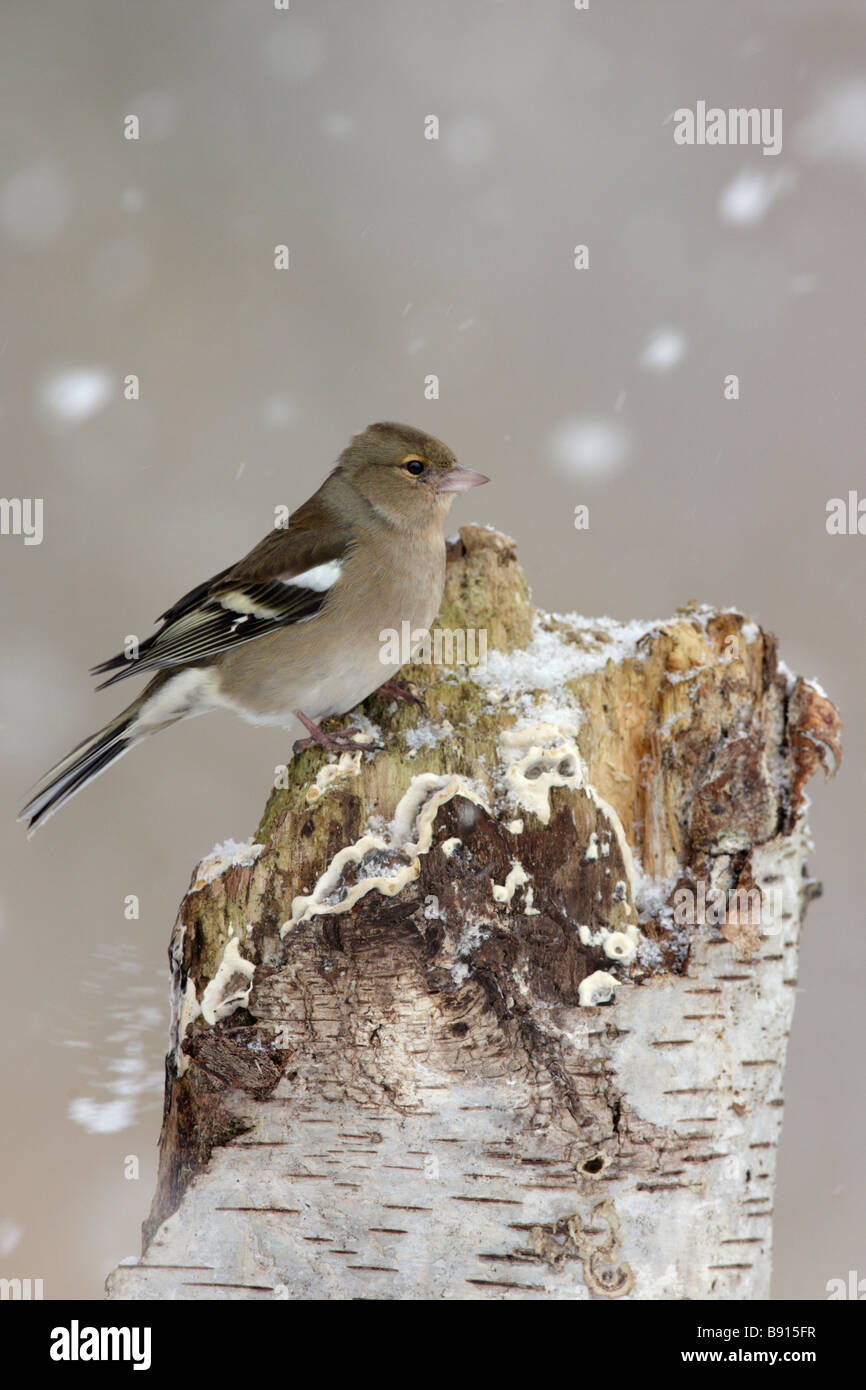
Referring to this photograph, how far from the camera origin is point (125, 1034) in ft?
10.4

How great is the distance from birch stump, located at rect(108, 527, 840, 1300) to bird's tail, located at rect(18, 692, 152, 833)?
60cm

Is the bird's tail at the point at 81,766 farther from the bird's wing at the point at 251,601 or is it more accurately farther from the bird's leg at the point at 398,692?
the bird's leg at the point at 398,692

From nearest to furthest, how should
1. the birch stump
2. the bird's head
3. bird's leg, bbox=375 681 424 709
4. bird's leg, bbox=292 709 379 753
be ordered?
the birch stump < bird's leg, bbox=292 709 379 753 < bird's leg, bbox=375 681 424 709 < the bird's head

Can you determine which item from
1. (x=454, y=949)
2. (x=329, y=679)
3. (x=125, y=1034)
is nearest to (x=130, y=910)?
(x=125, y=1034)

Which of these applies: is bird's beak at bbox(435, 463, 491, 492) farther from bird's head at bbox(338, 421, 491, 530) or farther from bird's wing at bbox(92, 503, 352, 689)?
bird's wing at bbox(92, 503, 352, 689)

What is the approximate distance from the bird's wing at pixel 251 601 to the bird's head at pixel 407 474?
139mm

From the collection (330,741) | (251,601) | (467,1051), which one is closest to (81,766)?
(251,601)

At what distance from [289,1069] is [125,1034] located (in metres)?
1.40

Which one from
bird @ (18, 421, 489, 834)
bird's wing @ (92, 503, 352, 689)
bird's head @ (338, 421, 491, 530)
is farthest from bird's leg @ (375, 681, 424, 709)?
bird's head @ (338, 421, 491, 530)

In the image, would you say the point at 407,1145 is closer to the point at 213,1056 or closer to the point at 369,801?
the point at 213,1056

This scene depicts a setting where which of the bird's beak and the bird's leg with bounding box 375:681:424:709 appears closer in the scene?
the bird's leg with bounding box 375:681:424:709

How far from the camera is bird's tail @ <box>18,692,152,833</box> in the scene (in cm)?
258

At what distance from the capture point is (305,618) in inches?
102

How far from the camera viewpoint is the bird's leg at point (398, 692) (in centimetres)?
233
